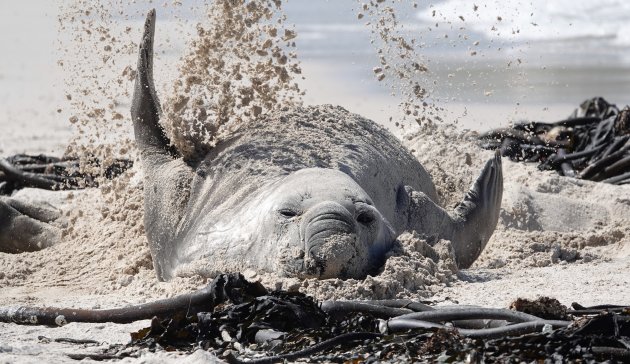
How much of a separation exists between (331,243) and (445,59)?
13043 millimetres

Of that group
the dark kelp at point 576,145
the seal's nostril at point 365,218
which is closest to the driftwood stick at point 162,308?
the seal's nostril at point 365,218

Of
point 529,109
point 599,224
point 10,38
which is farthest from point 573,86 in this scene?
point 10,38

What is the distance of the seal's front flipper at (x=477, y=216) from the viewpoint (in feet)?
21.4

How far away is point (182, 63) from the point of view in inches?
275

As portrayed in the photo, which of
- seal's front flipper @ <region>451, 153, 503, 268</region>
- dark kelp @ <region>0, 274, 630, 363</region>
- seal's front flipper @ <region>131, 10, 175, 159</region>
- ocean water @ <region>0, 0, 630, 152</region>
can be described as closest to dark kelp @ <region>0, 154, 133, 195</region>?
ocean water @ <region>0, 0, 630, 152</region>

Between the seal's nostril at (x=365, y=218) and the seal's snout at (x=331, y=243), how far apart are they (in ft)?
0.34

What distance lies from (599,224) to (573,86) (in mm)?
8042

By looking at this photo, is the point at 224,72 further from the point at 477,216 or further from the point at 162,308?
the point at 162,308

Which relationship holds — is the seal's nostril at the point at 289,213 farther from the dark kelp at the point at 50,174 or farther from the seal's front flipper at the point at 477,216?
the dark kelp at the point at 50,174

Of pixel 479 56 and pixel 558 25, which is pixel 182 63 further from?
pixel 558 25

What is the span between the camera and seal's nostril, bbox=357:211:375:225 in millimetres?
5379

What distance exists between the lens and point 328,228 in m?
5.14

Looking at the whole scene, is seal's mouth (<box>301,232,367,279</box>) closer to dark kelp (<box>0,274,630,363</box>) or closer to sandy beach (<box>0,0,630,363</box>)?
sandy beach (<box>0,0,630,363</box>)

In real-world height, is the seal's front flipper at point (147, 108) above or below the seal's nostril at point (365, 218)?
above
